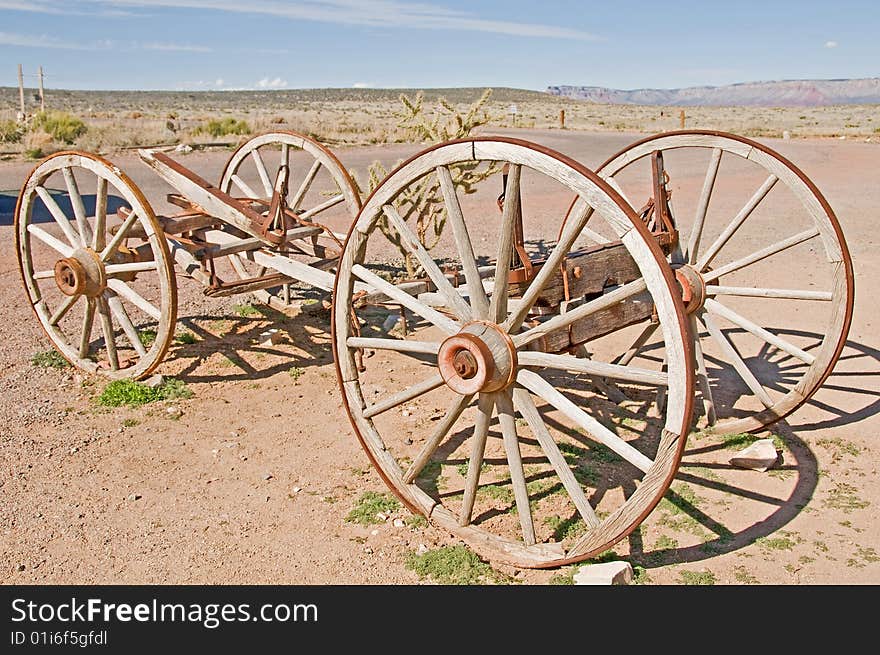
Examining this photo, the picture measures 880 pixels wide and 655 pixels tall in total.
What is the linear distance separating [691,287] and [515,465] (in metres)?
2.00

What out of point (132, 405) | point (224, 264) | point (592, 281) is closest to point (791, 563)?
point (592, 281)

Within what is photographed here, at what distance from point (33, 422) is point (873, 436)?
17.9ft

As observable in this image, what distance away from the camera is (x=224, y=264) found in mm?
9180

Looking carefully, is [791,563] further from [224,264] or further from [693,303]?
[224,264]

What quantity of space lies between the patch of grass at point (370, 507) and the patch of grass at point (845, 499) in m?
2.32

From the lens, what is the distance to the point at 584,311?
331 centimetres

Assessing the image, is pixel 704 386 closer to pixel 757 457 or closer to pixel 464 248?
pixel 757 457

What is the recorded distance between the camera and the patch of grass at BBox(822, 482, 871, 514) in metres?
4.21

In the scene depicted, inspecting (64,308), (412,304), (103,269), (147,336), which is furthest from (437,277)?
(147,336)

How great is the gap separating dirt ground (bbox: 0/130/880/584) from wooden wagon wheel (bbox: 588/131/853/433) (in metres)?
0.36

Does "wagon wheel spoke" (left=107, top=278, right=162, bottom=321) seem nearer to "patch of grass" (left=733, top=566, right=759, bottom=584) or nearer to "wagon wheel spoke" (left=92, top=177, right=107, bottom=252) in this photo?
"wagon wheel spoke" (left=92, top=177, right=107, bottom=252)

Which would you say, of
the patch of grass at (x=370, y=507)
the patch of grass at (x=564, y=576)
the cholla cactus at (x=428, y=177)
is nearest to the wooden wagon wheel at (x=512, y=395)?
the patch of grass at (x=564, y=576)

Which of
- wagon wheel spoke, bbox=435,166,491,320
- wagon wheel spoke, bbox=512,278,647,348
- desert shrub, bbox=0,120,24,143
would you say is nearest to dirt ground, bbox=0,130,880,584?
wagon wheel spoke, bbox=512,278,647,348

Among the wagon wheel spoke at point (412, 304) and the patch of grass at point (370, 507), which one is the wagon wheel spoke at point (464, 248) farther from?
the patch of grass at point (370, 507)
